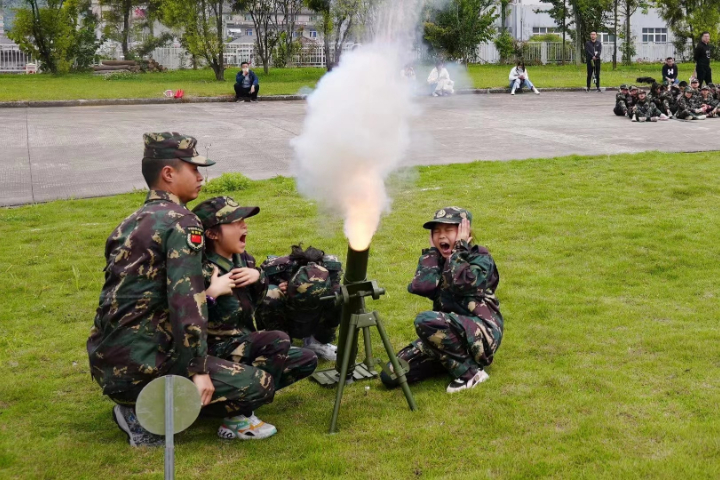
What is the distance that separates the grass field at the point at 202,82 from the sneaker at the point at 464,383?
20989mm

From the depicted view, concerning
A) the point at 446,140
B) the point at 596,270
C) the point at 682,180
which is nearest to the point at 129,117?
the point at 446,140

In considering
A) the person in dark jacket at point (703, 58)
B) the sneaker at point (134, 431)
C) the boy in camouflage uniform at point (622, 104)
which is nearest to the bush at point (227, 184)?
the sneaker at point (134, 431)

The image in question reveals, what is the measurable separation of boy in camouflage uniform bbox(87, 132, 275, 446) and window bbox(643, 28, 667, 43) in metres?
60.3

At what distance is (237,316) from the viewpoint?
5.89 meters

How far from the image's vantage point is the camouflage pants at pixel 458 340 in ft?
21.0

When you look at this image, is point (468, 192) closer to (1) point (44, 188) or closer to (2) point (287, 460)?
(1) point (44, 188)

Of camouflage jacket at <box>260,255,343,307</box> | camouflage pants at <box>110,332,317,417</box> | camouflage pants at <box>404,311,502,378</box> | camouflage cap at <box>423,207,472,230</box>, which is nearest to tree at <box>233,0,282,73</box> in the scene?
camouflage jacket at <box>260,255,343,307</box>

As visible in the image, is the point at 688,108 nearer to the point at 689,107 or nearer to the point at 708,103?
the point at 689,107

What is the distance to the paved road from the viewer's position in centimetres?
1555

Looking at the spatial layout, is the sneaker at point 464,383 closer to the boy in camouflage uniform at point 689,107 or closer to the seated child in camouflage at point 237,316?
the seated child in camouflage at point 237,316

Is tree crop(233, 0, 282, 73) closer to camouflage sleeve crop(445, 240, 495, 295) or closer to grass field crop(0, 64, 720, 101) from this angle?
grass field crop(0, 64, 720, 101)

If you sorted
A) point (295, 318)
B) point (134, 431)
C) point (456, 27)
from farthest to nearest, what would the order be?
point (456, 27) < point (295, 318) < point (134, 431)

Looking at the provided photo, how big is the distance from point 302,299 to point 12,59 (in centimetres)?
4629

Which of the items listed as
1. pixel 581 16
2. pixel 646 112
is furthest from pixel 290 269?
pixel 581 16
